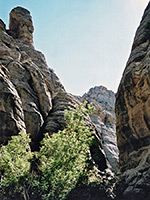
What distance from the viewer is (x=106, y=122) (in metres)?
67.6

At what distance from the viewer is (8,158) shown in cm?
1437

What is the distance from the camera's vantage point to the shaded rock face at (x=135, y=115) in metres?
22.9

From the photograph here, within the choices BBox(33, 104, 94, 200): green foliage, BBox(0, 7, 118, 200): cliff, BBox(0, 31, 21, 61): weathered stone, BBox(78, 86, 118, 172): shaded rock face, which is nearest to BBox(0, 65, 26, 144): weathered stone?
BBox(0, 7, 118, 200): cliff

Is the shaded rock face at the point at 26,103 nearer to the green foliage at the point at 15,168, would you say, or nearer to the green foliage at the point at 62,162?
the green foliage at the point at 15,168

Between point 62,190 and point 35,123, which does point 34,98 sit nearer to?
point 35,123

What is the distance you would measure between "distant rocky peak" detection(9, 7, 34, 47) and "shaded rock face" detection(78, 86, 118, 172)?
96.5ft

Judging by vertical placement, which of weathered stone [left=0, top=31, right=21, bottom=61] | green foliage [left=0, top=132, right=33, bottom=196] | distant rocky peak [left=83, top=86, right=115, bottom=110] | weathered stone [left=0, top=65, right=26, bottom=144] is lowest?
green foliage [left=0, top=132, right=33, bottom=196]

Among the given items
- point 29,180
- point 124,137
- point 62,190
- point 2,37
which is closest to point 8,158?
point 29,180

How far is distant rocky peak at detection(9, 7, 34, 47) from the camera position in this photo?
201 ft

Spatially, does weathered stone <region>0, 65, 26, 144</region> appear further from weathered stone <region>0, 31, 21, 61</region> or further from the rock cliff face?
weathered stone <region>0, 31, 21, 61</region>

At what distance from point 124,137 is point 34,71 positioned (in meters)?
17.7

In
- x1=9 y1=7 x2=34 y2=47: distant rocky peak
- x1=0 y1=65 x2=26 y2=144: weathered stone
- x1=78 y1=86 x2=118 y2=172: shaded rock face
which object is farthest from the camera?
x1=9 y1=7 x2=34 y2=47: distant rocky peak

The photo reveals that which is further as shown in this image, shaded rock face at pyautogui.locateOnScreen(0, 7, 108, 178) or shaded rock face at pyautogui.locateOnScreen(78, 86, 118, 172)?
shaded rock face at pyautogui.locateOnScreen(78, 86, 118, 172)

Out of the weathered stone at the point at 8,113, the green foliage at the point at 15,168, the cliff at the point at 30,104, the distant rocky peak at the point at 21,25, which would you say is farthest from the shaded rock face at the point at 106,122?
the distant rocky peak at the point at 21,25
